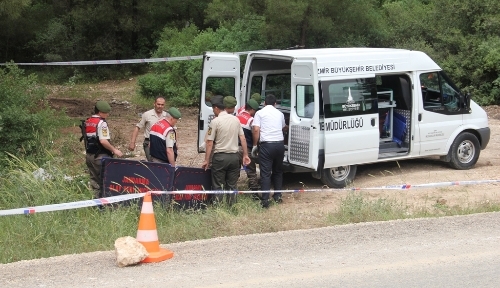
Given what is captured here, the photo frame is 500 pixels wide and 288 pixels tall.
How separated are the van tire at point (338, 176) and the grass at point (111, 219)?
1227mm

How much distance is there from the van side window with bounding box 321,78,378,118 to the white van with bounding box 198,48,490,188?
0.02 metres

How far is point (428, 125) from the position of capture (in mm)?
12672

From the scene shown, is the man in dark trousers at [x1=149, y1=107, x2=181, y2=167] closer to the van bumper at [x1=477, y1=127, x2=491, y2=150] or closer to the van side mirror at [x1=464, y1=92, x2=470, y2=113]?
the van side mirror at [x1=464, y1=92, x2=470, y2=113]

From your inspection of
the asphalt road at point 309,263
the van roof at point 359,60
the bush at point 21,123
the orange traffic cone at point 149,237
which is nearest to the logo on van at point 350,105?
the van roof at point 359,60

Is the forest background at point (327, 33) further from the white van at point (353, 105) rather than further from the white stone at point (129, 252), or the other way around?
the white stone at point (129, 252)

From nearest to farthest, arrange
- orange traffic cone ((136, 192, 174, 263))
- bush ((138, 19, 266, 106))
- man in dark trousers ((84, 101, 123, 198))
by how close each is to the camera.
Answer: orange traffic cone ((136, 192, 174, 263)) < man in dark trousers ((84, 101, 123, 198)) < bush ((138, 19, 266, 106))

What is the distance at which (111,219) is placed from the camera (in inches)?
342

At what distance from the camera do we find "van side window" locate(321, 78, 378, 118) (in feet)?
37.2

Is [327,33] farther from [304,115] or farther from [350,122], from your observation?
[304,115]

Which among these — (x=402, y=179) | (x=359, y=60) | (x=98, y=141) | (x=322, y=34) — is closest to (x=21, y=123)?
(x=98, y=141)

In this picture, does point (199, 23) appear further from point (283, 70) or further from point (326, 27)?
point (283, 70)

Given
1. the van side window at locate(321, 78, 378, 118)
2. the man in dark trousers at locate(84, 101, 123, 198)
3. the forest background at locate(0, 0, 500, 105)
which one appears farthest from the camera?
the forest background at locate(0, 0, 500, 105)

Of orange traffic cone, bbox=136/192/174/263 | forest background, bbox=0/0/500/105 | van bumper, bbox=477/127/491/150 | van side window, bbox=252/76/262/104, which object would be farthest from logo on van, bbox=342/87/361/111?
forest background, bbox=0/0/500/105

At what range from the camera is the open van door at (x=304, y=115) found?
1111 centimetres
